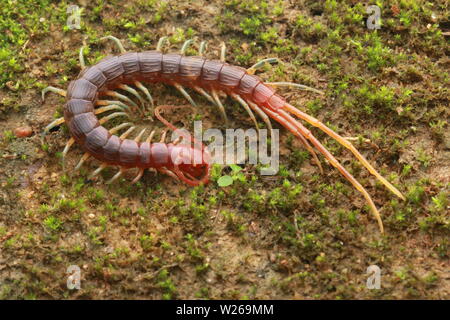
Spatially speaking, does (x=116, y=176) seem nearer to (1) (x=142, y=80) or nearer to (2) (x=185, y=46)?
(1) (x=142, y=80)

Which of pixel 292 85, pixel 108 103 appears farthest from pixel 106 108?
pixel 292 85

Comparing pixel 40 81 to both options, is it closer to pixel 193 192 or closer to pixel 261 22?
pixel 193 192

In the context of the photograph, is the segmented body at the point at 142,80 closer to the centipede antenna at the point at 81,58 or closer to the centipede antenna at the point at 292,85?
the centipede antenna at the point at 292,85

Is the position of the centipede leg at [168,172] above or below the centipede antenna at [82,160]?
below

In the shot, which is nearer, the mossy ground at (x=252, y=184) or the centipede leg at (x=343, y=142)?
the mossy ground at (x=252, y=184)

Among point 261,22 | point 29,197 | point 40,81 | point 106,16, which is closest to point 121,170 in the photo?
point 29,197

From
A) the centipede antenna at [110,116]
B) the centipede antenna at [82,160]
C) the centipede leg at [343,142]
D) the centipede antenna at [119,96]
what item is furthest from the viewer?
the centipede antenna at [119,96]

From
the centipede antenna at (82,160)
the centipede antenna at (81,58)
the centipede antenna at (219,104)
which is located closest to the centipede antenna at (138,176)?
the centipede antenna at (82,160)
